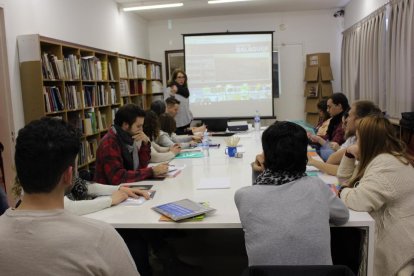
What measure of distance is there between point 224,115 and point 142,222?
→ 5287mm

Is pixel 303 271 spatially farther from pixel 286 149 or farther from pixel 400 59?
pixel 400 59

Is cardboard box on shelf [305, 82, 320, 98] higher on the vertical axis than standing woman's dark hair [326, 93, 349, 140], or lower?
higher

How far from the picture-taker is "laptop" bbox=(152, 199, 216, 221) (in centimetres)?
182

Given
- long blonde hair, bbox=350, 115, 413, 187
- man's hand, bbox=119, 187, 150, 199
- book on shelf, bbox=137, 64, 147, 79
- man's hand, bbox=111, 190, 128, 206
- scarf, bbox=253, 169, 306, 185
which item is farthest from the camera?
book on shelf, bbox=137, 64, 147, 79

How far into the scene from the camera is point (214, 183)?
2.47 meters

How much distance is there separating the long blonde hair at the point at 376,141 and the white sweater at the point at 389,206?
0.08m

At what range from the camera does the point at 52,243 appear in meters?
0.96

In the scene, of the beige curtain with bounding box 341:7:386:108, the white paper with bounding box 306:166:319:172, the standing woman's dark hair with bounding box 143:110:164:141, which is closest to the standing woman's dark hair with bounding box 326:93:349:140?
the beige curtain with bounding box 341:7:386:108

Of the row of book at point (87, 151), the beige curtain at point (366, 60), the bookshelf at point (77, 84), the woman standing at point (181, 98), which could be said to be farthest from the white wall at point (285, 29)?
the row of book at point (87, 151)

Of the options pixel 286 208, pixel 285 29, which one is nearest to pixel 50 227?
pixel 286 208

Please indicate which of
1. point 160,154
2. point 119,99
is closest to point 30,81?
point 160,154

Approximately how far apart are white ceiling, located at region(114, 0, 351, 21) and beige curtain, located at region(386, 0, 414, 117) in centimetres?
272

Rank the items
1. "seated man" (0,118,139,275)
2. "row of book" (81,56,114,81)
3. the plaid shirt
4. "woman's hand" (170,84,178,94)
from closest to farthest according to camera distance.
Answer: "seated man" (0,118,139,275)
the plaid shirt
"row of book" (81,56,114,81)
"woman's hand" (170,84,178,94)

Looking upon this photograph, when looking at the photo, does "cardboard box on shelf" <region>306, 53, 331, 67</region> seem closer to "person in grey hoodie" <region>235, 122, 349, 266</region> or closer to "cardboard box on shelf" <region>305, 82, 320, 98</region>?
"cardboard box on shelf" <region>305, 82, 320, 98</region>
